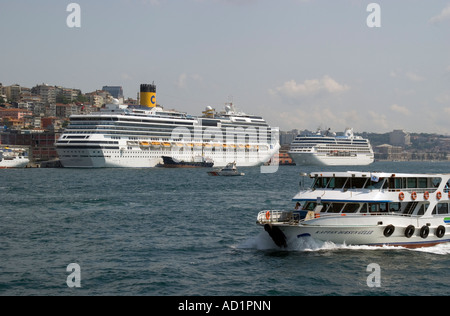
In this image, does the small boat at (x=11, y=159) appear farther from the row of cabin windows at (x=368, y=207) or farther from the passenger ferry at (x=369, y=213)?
the row of cabin windows at (x=368, y=207)

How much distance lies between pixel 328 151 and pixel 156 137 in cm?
5641

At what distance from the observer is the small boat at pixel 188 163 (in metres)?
122

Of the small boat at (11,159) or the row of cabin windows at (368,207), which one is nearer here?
the row of cabin windows at (368,207)

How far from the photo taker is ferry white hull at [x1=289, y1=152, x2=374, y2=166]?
160625 mm

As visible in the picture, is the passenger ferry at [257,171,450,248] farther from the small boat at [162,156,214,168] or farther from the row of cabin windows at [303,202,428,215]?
the small boat at [162,156,214,168]

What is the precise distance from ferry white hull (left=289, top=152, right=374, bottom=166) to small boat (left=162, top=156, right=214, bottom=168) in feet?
128

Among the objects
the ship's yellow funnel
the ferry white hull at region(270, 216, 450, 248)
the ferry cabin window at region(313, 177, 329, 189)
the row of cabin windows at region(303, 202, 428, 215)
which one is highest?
the ship's yellow funnel

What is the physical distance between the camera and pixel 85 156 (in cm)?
11138

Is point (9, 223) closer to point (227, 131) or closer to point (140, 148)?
point (140, 148)

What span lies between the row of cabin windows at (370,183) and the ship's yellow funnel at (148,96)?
113m

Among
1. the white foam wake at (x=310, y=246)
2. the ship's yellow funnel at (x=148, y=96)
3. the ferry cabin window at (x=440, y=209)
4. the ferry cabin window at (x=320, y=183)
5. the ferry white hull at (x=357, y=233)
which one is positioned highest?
the ship's yellow funnel at (x=148, y=96)

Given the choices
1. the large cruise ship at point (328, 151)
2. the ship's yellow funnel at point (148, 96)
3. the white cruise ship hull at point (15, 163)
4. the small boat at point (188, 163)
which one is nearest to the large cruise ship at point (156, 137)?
the ship's yellow funnel at point (148, 96)
